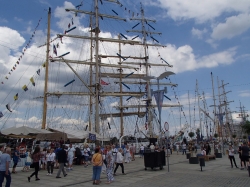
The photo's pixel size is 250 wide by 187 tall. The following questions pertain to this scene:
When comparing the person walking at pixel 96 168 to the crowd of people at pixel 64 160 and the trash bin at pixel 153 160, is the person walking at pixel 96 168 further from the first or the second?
the trash bin at pixel 153 160

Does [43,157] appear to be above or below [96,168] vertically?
above

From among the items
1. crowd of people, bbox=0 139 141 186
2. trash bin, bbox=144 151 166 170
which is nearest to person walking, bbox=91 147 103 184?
crowd of people, bbox=0 139 141 186

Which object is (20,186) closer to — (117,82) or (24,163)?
(24,163)

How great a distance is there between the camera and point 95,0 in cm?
3406

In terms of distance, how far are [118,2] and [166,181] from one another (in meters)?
29.2

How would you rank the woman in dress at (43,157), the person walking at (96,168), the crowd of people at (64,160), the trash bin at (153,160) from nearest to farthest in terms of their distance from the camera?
the crowd of people at (64,160)
the person walking at (96,168)
the trash bin at (153,160)
the woman in dress at (43,157)

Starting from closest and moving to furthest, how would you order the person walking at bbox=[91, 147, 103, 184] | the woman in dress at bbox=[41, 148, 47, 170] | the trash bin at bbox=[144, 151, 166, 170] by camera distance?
the person walking at bbox=[91, 147, 103, 184] < the trash bin at bbox=[144, 151, 166, 170] < the woman in dress at bbox=[41, 148, 47, 170]

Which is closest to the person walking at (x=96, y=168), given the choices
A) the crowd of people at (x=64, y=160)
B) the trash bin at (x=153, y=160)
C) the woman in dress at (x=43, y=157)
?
the crowd of people at (x=64, y=160)

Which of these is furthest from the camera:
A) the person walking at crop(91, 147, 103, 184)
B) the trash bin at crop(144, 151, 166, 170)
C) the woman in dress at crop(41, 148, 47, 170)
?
the woman in dress at crop(41, 148, 47, 170)

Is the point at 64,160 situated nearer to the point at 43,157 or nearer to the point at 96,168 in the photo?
the point at 96,168

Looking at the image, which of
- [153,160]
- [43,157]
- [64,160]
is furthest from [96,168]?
[43,157]

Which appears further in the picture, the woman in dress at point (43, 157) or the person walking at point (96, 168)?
the woman in dress at point (43, 157)

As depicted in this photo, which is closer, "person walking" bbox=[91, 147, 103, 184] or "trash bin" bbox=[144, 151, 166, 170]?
"person walking" bbox=[91, 147, 103, 184]

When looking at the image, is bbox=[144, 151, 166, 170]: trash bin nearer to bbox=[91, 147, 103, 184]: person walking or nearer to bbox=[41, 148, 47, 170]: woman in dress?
bbox=[91, 147, 103, 184]: person walking
